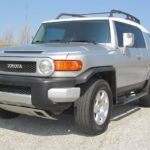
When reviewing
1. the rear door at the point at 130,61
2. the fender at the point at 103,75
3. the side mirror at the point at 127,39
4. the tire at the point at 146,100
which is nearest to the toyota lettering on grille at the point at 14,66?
the fender at the point at 103,75

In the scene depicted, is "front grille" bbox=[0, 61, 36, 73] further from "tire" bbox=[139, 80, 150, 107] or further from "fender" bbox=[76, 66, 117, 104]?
"tire" bbox=[139, 80, 150, 107]

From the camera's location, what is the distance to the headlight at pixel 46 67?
15.1ft

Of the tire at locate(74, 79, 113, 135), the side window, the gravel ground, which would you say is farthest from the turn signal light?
the side window

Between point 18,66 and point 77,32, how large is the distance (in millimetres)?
1657

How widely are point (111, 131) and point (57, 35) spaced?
206 centimetres

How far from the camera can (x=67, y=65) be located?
15.2 feet

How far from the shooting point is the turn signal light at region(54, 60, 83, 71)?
461 centimetres

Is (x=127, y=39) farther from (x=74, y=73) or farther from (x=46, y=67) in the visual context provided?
(x=46, y=67)

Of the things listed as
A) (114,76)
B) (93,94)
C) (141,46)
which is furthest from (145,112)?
(93,94)

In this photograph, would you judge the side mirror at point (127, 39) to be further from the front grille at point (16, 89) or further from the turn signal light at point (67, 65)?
the front grille at point (16, 89)

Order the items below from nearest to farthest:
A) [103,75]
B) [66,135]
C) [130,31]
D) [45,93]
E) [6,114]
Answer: [45,93] < [66,135] < [103,75] < [6,114] < [130,31]

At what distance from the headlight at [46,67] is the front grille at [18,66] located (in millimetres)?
139

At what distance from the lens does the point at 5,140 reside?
4773 millimetres

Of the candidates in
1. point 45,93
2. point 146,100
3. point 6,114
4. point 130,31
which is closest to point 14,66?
point 45,93
